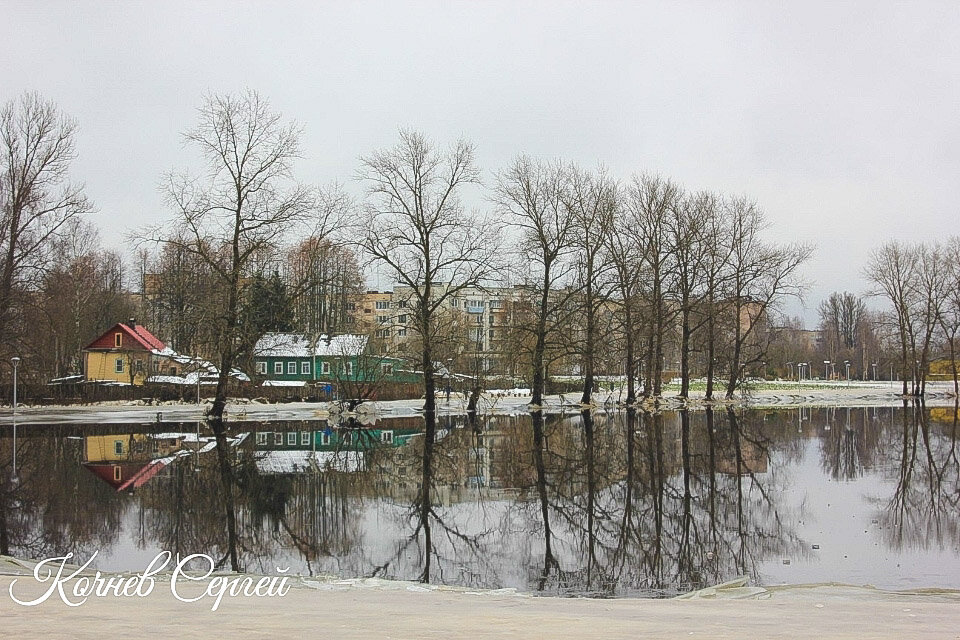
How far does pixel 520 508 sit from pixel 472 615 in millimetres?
7749

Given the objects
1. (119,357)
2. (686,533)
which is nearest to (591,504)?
(686,533)

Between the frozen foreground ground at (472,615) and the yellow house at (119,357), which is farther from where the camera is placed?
the yellow house at (119,357)

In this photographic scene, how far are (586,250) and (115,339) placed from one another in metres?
36.2

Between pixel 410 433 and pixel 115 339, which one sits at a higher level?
pixel 115 339

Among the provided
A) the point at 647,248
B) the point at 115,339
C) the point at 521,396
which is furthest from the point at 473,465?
the point at 115,339

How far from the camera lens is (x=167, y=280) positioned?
7025cm

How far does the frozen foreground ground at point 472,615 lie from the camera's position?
5.98 meters

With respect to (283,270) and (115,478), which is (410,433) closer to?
(115,478)

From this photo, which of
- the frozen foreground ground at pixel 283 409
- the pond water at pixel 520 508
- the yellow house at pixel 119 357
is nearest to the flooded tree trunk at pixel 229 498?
the pond water at pixel 520 508

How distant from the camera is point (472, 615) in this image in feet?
22.1

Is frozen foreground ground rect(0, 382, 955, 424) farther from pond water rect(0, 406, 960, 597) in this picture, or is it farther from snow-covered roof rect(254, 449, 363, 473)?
snow-covered roof rect(254, 449, 363, 473)

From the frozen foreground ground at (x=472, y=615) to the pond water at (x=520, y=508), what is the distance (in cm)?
124

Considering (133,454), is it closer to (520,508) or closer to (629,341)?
(520,508)

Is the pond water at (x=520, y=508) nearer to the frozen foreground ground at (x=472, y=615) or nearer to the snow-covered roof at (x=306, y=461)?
the snow-covered roof at (x=306, y=461)
